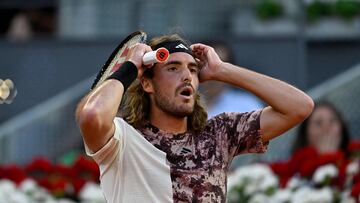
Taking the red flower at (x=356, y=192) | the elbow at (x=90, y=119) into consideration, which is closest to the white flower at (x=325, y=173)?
the red flower at (x=356, y=192)

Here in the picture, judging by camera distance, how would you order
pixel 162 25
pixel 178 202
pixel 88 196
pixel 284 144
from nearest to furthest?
1. pixel 178 202
2. pixel 88 196
3. pixel 284 144
4. pixel 162 25

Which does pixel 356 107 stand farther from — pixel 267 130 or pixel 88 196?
pixel 267 130

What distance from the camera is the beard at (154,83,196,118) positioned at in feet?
21.3

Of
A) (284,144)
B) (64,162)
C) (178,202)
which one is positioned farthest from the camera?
(64,162)

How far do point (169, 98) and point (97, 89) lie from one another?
0.39 m

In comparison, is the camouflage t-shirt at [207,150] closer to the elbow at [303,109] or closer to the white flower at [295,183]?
the elbow at [303,109]

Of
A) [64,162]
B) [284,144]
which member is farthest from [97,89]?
[64,162]

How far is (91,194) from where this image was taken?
402 inches

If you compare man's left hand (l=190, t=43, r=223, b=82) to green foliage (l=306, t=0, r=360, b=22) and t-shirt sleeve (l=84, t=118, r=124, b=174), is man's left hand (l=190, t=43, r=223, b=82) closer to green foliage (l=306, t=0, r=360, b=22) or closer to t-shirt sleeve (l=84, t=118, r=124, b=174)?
t-shirt sleeve (l=84, t=118, r=124, b=174)

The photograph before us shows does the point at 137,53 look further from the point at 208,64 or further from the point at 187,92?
the point at 208,64

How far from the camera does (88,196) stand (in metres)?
10.2

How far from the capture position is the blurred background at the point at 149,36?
12.9 m

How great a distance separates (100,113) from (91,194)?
13.6ft

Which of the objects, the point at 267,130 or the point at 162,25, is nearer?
the point at 267,130
